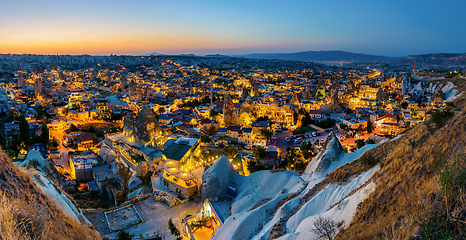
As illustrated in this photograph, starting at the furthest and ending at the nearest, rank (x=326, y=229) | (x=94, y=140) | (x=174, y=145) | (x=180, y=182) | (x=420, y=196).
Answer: (x=94, y=140) < (x=174, y=145) < (x=180, y=182) < (x=326, y=229) < (x=420, y=196)

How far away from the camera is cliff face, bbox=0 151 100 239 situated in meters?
3.96

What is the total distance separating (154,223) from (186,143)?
234 inches

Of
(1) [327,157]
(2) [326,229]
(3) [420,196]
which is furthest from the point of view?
(1) [327,157]

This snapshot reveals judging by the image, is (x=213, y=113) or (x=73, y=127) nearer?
(x=73, y=127)

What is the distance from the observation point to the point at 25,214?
4668mm

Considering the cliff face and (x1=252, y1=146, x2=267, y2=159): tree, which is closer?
the cliff face

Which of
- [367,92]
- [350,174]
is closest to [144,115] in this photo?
[350,174]

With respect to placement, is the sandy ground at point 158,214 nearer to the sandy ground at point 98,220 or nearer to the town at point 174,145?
the town at point 174,145

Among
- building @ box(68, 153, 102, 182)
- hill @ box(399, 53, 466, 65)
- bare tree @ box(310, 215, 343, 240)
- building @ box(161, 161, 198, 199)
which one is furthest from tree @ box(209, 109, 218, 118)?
hill @ box(399, 53, 466, 65)

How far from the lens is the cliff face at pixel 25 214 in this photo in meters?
3.96

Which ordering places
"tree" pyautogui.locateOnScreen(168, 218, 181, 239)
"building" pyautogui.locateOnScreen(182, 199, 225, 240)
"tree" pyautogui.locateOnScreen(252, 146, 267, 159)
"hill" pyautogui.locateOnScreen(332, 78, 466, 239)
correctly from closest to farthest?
"hill" pyautogui.locateOnScreen(332, 78, 466, 239), "tree" pyautogui.locateOnScreen(168, 218, 181, 239), "building" pyautogui.locateOnScreen(182, 199, 225, 240), "tree" pyautogui.locateOnScreen(252, 146, 267, 159)

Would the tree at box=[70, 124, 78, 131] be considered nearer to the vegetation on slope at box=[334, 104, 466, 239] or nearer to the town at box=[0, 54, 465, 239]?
the town at box=[0, 54, 465, 239]

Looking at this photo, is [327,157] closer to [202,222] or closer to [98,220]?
[202,222]

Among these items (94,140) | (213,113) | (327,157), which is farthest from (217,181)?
(213,113)
